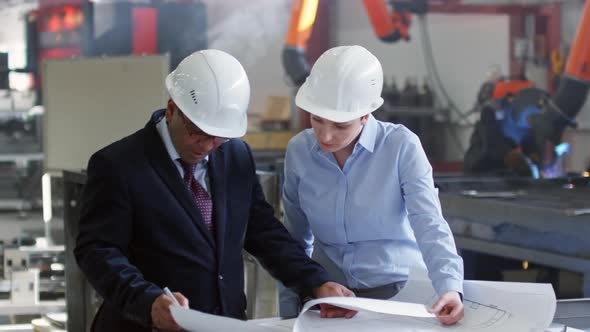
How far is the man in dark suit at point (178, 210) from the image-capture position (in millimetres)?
1851

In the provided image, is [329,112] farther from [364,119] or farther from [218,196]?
[218,196]

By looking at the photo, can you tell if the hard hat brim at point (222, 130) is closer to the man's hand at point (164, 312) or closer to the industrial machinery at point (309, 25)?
the man's hand at point (164, 312)

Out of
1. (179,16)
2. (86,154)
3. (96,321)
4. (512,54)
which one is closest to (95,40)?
(179,16)

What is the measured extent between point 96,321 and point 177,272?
231 mm

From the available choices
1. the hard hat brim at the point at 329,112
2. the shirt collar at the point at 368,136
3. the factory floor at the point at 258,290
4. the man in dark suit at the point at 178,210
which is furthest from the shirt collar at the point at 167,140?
the factory floor at the point at 258,290

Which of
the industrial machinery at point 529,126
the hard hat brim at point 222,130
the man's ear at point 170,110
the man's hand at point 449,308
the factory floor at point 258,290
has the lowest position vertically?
the industrial machinery at point 529,126

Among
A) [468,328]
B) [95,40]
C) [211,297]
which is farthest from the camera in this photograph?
[95,40]

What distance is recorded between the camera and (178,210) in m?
1.89

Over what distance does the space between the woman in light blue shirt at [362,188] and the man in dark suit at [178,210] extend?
0.11m

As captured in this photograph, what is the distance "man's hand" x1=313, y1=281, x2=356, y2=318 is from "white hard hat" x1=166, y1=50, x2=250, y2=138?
355mm

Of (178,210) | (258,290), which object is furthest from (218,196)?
(258,290)

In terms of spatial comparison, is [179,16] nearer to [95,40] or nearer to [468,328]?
[95,40]

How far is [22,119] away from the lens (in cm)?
1025

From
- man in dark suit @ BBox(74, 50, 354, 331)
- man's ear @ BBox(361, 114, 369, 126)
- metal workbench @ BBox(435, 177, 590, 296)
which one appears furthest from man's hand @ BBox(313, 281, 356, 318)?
metal workbench @ BBox(435, 177, 590, 296)
